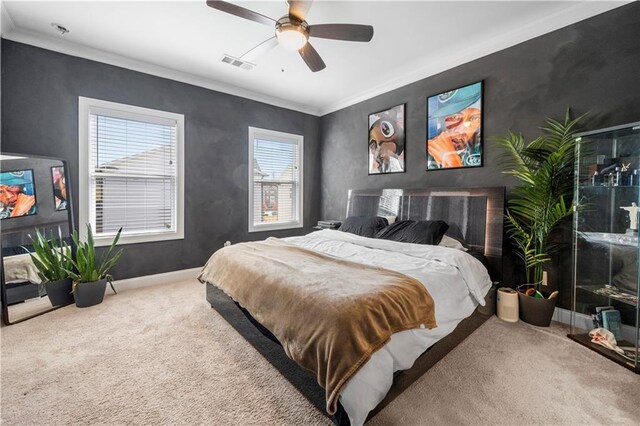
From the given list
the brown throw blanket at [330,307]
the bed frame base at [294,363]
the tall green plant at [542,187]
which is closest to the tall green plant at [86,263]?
the bed frame base at [294,363]

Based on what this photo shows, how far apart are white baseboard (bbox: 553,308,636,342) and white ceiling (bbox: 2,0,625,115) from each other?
2.65 m

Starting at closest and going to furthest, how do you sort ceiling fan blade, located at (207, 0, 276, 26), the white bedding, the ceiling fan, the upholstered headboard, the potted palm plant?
the white bedding < ceiling fan blade, located at (207, 0, 276, 26) < the ceiling fan < the potted palm plant < the upholstered headboard

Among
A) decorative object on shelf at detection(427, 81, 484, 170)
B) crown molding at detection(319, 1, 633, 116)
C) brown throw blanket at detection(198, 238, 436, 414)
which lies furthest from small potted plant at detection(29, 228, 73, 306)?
crown molding at detection(319, 1, 633, 116)

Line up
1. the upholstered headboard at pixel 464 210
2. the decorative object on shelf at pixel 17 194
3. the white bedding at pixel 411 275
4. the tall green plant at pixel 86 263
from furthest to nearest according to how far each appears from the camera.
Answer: the tall green plant at pixel 86 263
the upholstered headboard at pixel 464 210
the decorative object on shelf at pixel 17 194
the white bedding at pixel 411 275

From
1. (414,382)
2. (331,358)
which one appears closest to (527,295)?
(414,382)

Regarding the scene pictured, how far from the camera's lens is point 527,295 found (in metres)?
2.57

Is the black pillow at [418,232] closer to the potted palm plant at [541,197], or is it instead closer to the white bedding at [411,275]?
the white bedding at [411,275]

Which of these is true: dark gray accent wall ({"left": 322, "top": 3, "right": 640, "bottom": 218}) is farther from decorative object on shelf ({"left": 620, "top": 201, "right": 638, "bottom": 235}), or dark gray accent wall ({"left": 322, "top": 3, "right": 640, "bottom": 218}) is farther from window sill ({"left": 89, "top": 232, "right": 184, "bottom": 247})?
window sill ({"left": 89, "top": 232, "right": 184, "bottom": 247})

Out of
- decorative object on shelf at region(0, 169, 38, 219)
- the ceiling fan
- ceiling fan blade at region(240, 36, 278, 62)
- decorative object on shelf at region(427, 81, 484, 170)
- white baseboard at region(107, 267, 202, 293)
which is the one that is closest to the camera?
the ceiling fan

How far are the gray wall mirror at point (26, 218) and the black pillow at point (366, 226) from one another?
3.32 meters

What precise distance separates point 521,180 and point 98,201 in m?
4.79

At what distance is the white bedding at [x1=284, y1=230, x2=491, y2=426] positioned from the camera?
1.24 meters

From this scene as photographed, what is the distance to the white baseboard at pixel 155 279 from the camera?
11.1 feet

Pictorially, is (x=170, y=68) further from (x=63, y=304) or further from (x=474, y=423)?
(x=474, y=423)
